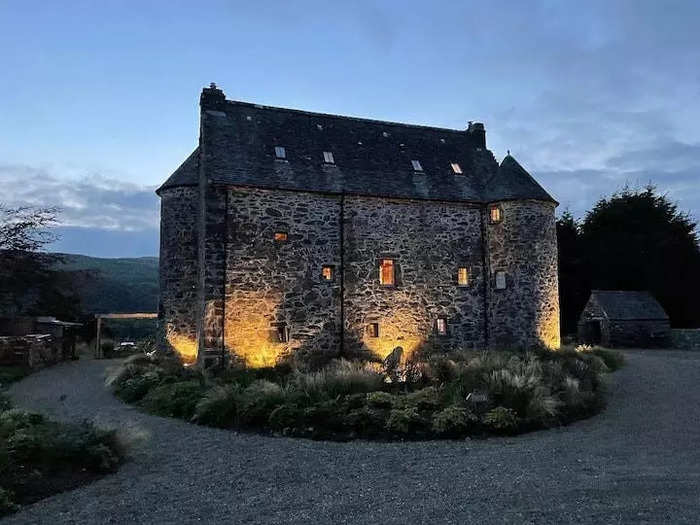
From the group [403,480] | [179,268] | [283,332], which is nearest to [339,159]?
[283,332]

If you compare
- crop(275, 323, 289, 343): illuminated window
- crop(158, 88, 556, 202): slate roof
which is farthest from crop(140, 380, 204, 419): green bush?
crop(158, 88, 556, 202): slate roof

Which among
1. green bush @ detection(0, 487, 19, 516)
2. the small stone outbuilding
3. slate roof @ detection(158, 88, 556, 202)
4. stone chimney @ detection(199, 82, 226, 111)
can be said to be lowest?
green bush @ detection(0, 487, 19, 516)

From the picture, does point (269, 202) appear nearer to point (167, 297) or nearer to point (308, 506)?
point (167, 297)

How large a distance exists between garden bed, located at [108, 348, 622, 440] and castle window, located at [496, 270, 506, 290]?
6.66 metres

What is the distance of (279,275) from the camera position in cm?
1823

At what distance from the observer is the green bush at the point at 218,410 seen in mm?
10328

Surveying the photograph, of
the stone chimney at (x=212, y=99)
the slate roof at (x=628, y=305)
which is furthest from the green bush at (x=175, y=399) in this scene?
the slate roof at (x=628, y=305)

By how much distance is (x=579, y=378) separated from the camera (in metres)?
13.4

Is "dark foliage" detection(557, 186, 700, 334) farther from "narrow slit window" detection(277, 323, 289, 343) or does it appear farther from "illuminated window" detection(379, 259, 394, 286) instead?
"narrow slit window" detection(277, 323, 289, 343)

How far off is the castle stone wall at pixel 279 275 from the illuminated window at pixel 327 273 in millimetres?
123

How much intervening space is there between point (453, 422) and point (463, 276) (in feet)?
39.2

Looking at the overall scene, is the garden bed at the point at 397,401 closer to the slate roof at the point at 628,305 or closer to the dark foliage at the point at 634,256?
the slate roof at the point at 628,305

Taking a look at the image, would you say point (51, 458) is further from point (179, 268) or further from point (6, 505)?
point (179, 268)

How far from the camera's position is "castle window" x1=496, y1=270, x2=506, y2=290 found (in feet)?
67.4
